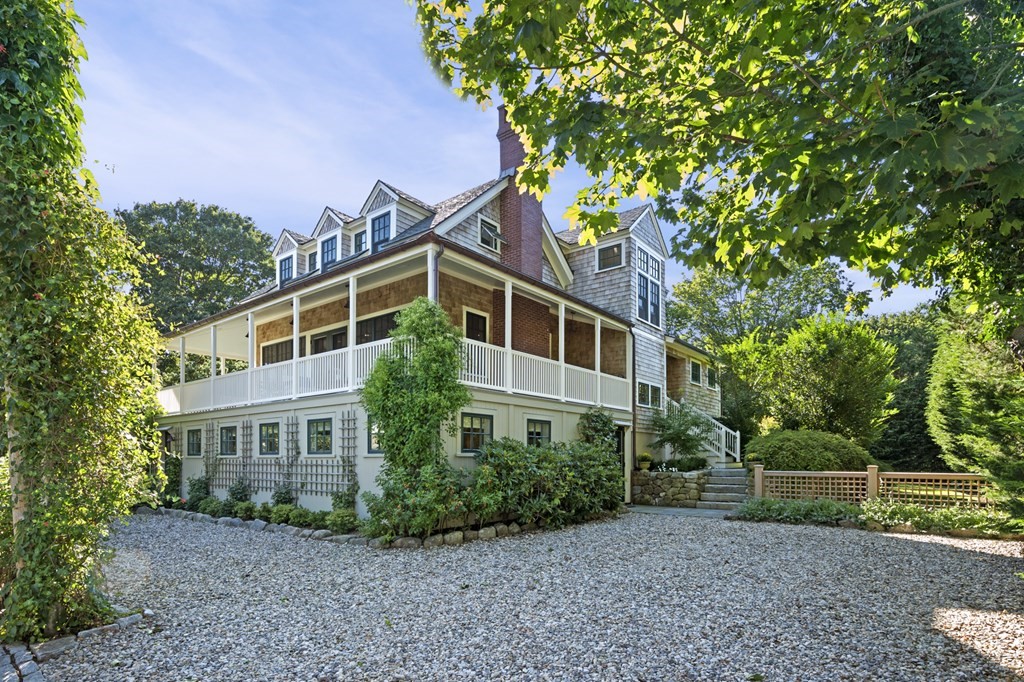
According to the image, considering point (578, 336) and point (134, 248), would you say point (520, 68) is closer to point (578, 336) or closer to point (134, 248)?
point (134, 248)

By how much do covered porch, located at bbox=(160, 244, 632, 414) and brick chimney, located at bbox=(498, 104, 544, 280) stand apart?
1441 mm

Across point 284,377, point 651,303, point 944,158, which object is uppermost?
point 651,303

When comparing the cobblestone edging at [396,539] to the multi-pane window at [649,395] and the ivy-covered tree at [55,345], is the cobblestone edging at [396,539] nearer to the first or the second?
the ivy-covered tree at [55,345]

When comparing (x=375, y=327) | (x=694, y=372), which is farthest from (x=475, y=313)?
(x=694, y=372)

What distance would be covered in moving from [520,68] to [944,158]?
123 inches

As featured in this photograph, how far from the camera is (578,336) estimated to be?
1866 centimetres

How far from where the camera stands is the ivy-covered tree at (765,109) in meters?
4.00

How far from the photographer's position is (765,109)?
482 centimetres

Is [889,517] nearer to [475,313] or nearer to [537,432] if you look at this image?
[537,432]

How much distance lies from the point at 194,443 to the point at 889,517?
1792 cm

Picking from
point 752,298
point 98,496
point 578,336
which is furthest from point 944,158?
point 752,298

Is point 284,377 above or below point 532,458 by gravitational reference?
above

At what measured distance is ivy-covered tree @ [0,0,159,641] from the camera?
508 centimetres

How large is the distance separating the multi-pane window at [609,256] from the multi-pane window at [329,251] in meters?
8.53
